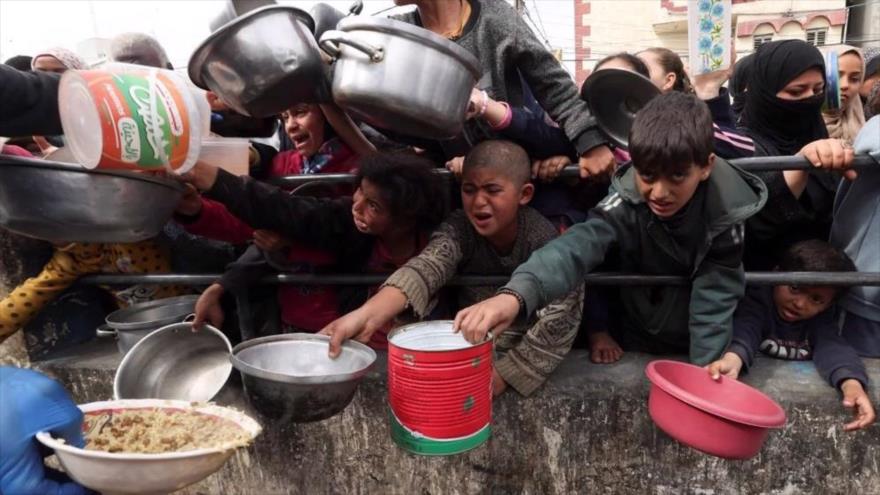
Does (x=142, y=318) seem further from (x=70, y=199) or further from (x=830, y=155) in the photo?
(x=830, y=155)

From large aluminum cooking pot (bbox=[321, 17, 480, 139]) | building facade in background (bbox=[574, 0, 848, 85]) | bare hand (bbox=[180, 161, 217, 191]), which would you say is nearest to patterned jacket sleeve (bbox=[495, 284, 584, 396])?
large aluminum cooking pot (bbox=[321, 17, 480, 139])

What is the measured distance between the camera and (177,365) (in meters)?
2.29

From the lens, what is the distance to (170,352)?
2277mm

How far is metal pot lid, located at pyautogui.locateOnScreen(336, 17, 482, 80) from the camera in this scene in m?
1.57

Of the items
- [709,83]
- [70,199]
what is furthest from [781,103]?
[70,199]

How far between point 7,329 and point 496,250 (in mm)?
2291

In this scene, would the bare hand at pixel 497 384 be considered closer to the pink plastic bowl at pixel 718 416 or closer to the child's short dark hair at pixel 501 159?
the pink plastic bowl at pixel 718 416

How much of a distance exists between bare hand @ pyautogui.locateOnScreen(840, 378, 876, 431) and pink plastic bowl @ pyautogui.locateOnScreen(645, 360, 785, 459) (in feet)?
1.39

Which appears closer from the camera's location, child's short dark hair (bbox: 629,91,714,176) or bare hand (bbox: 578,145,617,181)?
child's short dark hair (bbox: 629,91,714,176)

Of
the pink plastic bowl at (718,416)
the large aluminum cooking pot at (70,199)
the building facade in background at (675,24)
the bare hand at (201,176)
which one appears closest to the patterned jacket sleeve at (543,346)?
the pink plastic bowl at (718,416)

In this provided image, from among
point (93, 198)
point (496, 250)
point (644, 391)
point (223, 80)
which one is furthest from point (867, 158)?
point (93, 198)

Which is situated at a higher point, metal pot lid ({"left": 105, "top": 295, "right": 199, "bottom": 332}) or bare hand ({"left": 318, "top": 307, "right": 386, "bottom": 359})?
bare hand ({"left": 318, "top": 307, "right": 386, "bottom": 359})

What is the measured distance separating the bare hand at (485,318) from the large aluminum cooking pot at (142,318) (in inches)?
54.0

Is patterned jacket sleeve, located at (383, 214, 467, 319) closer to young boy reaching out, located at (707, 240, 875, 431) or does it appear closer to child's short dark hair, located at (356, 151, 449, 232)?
child's short dark hair, located at (356, 151, 449, 232)
